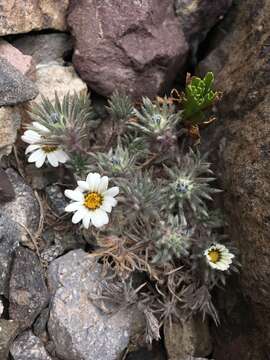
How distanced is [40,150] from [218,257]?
1157mm

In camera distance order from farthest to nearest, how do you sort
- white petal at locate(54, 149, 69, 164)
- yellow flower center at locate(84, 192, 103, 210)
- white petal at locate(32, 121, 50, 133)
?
white petal at locate(54, 149, 69, 164), white petal at locate(32, 121, 50, 133), yellow flower center at locate(84, 192, 103, 210)

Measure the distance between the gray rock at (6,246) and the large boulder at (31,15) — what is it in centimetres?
111

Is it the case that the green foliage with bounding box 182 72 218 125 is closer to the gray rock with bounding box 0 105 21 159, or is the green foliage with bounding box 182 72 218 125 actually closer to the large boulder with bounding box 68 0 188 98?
the large boulder with bounding box 68 0 188 98

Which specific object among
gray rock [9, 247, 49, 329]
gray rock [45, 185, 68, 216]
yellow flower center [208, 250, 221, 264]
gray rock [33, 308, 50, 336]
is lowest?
gray rock [33, 308, 50, 336]

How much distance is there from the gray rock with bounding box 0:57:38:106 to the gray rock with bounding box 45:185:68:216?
55 cm

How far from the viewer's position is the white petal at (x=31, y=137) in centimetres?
327

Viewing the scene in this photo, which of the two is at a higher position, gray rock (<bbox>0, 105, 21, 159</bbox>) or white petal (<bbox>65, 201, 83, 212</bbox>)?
gray rock (<bbox>0, 105, 21, 159</bbox>)

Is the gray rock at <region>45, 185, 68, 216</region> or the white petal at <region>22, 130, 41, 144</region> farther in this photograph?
the gray rock at <region>45, 185, 68, 216</region>

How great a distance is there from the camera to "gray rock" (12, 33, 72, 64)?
3.61m

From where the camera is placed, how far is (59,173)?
11.5 feet

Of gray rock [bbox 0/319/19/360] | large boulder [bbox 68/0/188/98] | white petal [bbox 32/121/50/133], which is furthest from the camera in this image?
large boulder [bbox 68/0/188/98]

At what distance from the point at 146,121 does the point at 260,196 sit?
0.76m

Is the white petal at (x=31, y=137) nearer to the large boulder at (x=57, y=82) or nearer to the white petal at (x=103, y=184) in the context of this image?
the large boulder at (x=57, y=82)

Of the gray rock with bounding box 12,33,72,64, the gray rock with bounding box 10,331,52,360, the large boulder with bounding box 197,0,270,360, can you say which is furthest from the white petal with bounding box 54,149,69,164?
the gray rock with bounding box 10,331,52,360
